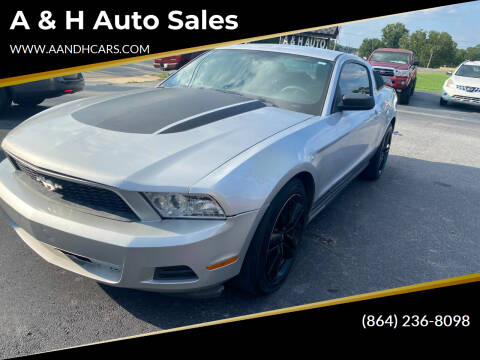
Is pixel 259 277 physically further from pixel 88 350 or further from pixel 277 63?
pixel 277 63

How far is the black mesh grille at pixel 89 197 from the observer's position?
1.91 m

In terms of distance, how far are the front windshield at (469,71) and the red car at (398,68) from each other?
59.0 inches

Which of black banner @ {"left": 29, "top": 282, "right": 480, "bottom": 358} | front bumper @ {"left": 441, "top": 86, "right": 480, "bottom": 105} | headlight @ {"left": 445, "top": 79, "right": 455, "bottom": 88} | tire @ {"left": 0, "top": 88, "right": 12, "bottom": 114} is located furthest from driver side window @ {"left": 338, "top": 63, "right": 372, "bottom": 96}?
headlight @ {"left": 445, "top": 79, "right": 455, "bottom": 88}

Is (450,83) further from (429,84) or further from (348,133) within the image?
(348,133)

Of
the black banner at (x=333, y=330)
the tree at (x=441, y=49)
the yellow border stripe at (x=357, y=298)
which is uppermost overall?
the tree at (x=441, y=49)

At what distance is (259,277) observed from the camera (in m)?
2.24

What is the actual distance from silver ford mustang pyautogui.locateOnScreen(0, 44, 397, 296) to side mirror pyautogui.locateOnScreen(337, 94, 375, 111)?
0.01 metres

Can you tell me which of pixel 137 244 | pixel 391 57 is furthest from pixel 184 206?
pixel 391 57

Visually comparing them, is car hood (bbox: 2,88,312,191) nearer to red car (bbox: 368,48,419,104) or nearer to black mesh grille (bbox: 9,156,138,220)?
black mesh grille (bbox: 9,156,138,220)

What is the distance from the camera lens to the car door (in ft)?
9.75

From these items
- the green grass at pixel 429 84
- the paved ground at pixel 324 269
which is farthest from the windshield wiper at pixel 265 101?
the green grass at pixel 429 84

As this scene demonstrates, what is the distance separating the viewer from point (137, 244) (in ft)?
5.86

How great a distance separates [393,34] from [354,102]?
96032mm

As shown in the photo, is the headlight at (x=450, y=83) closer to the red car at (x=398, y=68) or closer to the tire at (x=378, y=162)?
the red car at (x=398, y=68)
